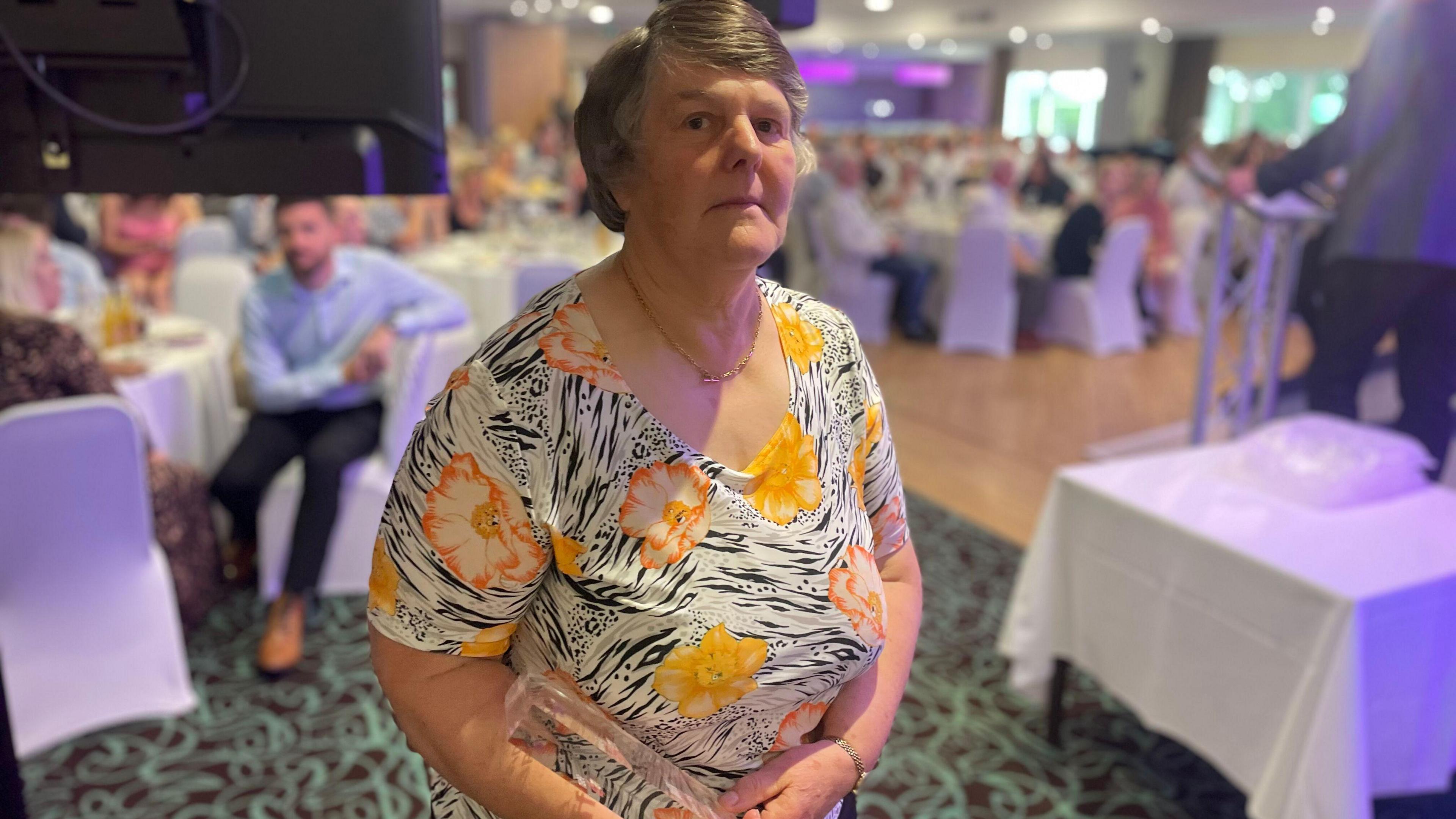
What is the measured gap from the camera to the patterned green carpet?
221cm

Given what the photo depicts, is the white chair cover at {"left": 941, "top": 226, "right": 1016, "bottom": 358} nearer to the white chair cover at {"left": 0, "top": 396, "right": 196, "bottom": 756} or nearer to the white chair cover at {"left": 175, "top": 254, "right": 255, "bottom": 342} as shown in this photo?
the white chair cover at {"left": 175, "top": 254, "right": 255, "bottom": 342}

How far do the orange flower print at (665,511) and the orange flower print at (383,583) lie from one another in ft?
0.69

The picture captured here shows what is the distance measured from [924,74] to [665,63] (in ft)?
104

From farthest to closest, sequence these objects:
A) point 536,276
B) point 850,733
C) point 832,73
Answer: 1. point 832,73
2. point 536,276
3. point 850,733

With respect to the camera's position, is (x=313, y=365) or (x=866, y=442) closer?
(x=866, y=442)

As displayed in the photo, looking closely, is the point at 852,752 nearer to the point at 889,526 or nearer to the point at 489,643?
the point at 889,526

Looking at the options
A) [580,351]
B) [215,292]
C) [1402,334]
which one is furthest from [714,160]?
[215,292]

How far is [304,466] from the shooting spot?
290cm

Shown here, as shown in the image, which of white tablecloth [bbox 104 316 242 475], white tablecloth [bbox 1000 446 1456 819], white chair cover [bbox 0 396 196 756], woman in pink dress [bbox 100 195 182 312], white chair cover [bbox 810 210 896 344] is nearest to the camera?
white tablecloth [bbox 1000 446 1456 819]

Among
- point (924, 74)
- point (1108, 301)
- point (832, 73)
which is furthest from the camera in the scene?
point (924, 74)

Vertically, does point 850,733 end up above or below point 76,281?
above

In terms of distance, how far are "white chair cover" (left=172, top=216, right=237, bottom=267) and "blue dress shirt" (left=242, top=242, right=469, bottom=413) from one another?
8.73ft

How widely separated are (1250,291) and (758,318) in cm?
307

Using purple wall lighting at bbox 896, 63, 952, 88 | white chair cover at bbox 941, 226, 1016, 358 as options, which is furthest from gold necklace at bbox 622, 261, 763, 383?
purple wall lighting at bbox 896, 63, 952, 88
